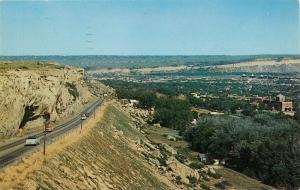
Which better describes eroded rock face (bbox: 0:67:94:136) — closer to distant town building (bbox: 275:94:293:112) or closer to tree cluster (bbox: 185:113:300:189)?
tree cluster (bbox: 185:113:300:189)

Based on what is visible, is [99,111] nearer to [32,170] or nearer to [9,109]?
[9,109]

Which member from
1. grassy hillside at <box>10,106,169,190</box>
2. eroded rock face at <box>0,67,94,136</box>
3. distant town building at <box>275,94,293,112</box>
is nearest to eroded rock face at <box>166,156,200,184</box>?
grassy hillside at <box>10,106,169,190</box>

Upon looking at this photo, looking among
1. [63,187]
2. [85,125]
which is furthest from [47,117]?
[63,187]

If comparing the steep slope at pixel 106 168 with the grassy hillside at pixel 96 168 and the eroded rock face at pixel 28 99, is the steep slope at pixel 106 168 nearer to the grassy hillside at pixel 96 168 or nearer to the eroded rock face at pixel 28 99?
the grassy hillside at pixel 96 168

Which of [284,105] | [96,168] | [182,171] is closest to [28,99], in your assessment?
[96,168]

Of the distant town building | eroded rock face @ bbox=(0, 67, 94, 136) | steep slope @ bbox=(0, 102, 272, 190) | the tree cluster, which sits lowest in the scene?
the distant town building

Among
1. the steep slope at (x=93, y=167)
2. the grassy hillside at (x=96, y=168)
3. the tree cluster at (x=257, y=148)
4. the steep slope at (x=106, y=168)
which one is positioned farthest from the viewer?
the tree cluster at (x=257, y=148)

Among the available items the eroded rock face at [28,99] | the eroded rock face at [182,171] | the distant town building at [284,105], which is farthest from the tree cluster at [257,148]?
the distant town building at [284,105]

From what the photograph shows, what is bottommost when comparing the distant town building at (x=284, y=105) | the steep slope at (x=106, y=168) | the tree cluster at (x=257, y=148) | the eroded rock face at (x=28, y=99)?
the distant town building at (x=284, y=105)
